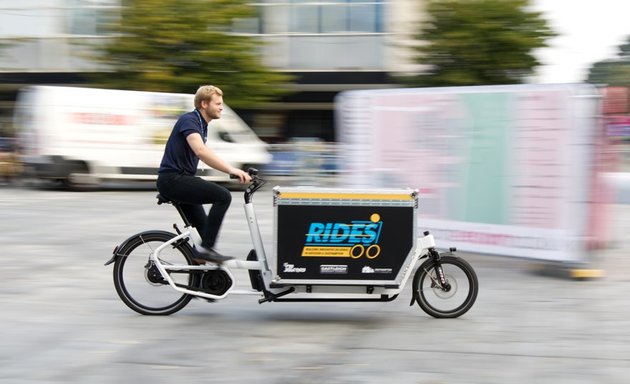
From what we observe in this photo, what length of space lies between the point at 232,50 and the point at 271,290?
20.4 meters

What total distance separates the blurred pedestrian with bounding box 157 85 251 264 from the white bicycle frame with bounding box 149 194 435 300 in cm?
8

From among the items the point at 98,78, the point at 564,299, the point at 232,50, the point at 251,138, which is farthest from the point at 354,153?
the point at 98,78

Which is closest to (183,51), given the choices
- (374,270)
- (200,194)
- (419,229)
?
(419,229)

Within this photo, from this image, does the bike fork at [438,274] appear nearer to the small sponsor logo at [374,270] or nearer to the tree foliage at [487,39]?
the small sponsor logo at [374,270]

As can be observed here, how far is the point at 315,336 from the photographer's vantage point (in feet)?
19.7

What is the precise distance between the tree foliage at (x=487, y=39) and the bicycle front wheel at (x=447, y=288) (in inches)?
834

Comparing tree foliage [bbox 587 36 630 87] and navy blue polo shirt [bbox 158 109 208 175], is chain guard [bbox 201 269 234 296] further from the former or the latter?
tree foliage [bbox 587 36 630 87]

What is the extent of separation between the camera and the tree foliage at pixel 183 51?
25125 mm

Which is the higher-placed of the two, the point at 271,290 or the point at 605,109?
the point at 605,109

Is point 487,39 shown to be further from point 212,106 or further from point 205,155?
point 205,155

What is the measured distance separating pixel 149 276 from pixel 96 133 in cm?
1312

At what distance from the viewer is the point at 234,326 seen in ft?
20.6

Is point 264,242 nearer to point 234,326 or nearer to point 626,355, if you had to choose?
point 234,326

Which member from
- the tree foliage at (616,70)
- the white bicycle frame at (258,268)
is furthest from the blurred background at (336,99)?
the tree foliage at (616,70)
